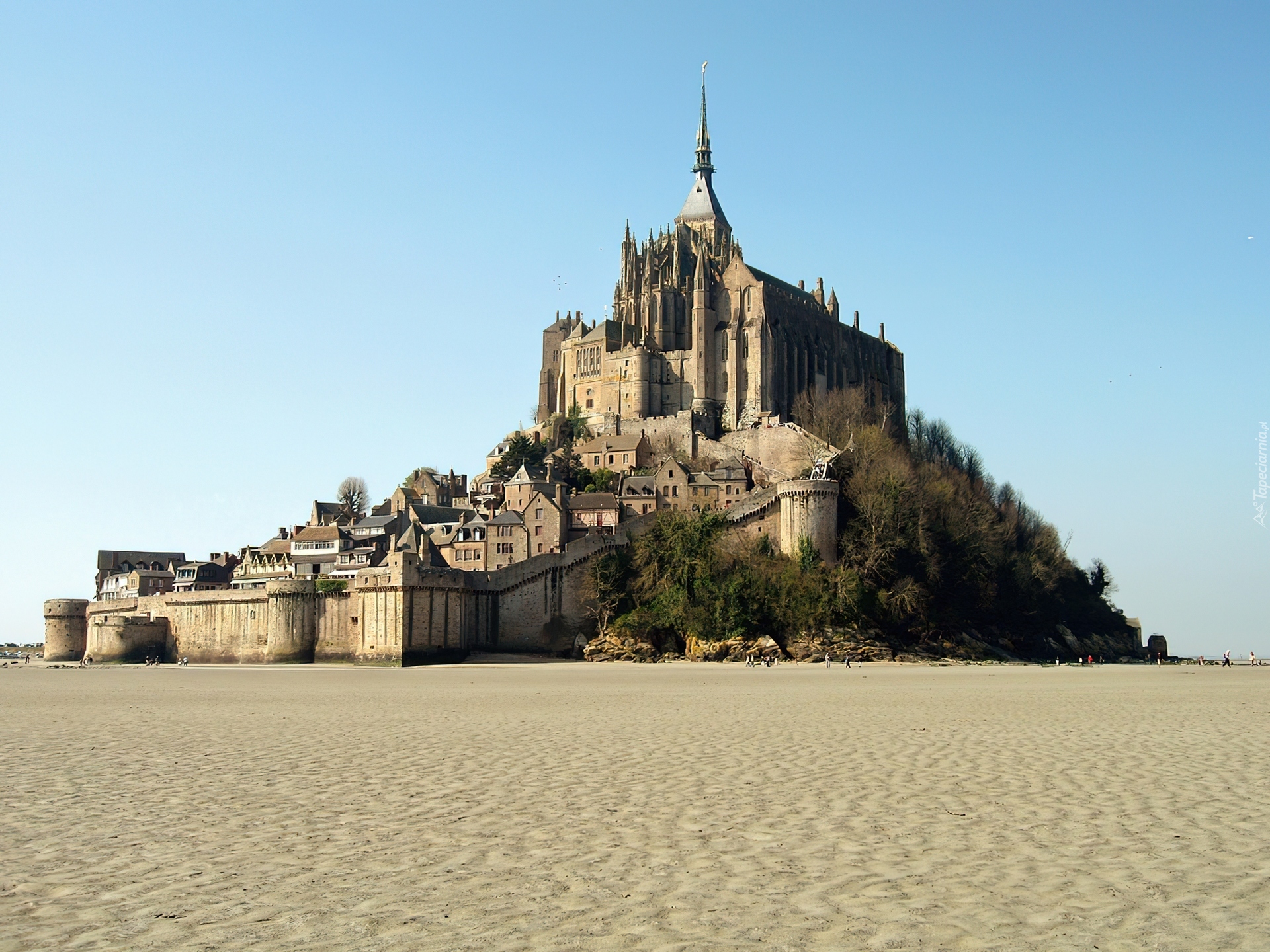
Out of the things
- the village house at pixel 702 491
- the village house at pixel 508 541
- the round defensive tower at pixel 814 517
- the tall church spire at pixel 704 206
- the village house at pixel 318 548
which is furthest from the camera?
the tall church spire at pixel 704 206

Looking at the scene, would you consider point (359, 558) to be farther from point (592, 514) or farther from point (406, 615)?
point (406, 615)

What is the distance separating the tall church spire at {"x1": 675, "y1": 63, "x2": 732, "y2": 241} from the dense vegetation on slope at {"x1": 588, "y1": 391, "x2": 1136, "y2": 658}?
53201 millimetres

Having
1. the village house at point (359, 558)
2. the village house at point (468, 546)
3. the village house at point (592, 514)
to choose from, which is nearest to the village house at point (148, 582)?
the village house at point (359, 558)

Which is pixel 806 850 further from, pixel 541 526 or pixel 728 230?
pixel 728 230

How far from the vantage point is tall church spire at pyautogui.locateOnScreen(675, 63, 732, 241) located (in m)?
125

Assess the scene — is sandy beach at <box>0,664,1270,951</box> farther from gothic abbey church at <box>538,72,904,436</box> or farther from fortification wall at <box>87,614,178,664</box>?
gothic abbey church at <box>538,72,904,436</box>

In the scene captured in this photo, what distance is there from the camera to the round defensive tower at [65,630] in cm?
8412

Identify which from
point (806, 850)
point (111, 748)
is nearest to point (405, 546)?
point (111, 748)

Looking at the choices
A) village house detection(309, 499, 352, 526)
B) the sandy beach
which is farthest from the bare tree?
the sandy beach

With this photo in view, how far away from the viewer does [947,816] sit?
43.0ft

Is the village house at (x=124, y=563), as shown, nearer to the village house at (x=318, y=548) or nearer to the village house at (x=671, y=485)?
the village house at (x=318, y=548)

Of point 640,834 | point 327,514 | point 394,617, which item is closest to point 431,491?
point 327,514

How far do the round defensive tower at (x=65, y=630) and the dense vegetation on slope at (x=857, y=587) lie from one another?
40927 millimetres

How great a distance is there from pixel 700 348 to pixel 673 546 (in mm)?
33670
